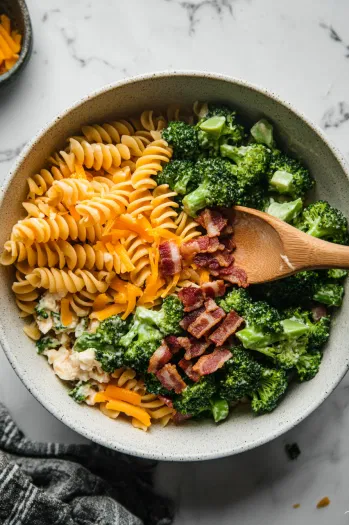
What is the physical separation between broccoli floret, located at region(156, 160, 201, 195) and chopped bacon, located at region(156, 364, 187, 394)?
36.1 inches

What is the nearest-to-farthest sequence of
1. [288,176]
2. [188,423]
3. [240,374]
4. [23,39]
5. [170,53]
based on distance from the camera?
1. [240,374]
2. [288,176]
3. [188,423]
4. [23,39]
5. [170,53]

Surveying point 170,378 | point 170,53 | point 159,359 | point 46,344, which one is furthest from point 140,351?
point 170,53

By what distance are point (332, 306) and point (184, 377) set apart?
0.88 meters

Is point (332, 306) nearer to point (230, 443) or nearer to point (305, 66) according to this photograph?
point (230, 443)

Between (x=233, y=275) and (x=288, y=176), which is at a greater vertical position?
(x=288, y=176)

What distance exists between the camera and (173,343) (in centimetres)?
327

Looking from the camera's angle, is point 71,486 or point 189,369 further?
point 71,486

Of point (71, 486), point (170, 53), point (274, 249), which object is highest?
point (170, 53)

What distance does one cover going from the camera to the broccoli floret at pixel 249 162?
3.28 meters

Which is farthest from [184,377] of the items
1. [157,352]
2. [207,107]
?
[207,107]

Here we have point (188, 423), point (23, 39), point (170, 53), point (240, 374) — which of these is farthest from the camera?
point (170, 53)

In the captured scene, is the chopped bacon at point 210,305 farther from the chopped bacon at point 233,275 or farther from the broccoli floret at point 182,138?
the broccoli floret at point 182,138

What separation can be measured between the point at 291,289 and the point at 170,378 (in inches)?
30.9

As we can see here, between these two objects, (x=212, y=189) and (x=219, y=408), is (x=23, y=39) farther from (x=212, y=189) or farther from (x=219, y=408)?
(x=219, y=408)
